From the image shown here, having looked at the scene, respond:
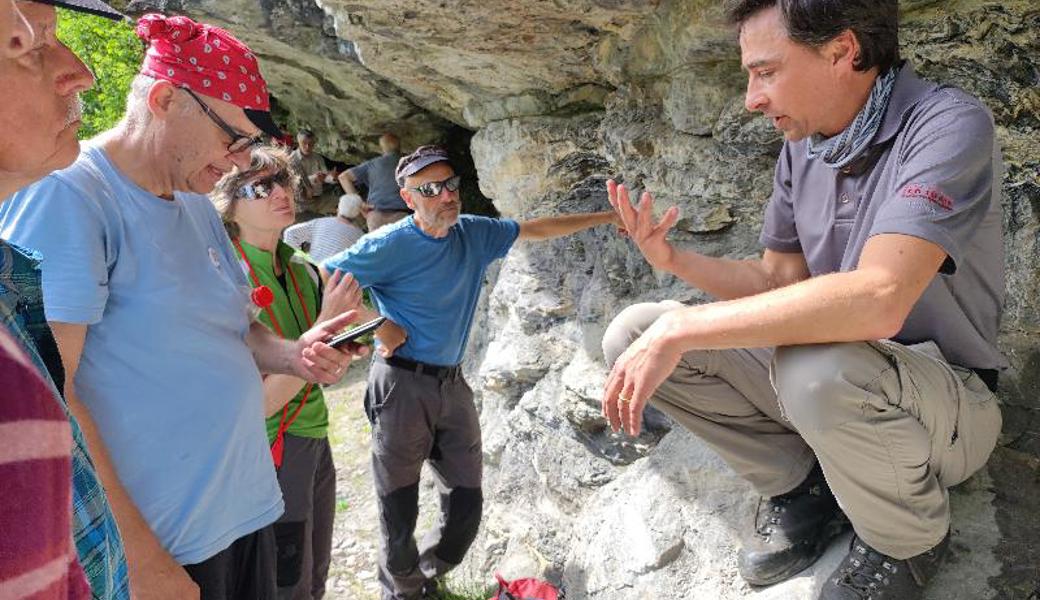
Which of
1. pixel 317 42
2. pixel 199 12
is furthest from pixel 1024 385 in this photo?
pixel 199 12

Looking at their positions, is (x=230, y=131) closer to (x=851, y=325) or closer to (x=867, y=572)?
(x=851, y=325)

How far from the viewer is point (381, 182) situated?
34.2 ft

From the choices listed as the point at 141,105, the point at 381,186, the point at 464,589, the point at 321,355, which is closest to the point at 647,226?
the point at 321,355

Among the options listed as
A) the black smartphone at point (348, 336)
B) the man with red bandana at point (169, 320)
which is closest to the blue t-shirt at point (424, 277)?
the black smartphone at point (348, 336)

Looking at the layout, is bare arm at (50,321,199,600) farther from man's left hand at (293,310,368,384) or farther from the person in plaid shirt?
man's left hand at (293,310,368,384)

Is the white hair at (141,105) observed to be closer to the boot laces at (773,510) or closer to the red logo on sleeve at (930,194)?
the red logo on sleeve at (930,194)

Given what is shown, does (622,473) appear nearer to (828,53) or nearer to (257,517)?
(257,517)

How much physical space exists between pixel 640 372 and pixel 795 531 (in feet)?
3.41

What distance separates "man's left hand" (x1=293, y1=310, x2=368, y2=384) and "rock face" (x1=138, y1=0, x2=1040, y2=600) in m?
1.83

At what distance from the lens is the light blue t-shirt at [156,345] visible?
1939mm

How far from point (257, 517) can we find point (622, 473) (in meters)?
2.73

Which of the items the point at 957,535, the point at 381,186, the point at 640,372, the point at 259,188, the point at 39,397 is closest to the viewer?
the point at 39,397

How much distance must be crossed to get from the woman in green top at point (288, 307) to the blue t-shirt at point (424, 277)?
0.47m

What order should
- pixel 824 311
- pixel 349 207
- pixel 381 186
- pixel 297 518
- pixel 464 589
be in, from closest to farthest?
pixel 824 311, pixel 297 518, pixel 464 589, pixel 349 207, pixel 381 186
